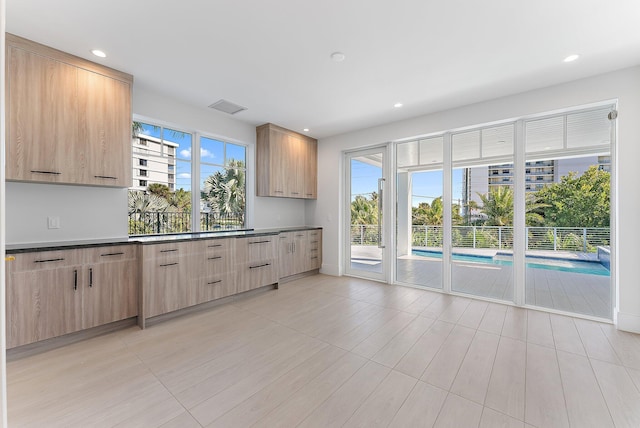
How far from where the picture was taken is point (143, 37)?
234cm

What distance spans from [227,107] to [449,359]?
410 centimetres

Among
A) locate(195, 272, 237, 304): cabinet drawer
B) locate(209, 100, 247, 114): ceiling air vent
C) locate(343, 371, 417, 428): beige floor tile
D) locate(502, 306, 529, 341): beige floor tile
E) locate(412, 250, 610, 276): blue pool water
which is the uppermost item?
locate(209, 100, 247, 114): ceiling air vent

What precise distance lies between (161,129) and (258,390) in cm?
355

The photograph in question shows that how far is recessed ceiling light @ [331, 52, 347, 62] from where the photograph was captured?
258 cm

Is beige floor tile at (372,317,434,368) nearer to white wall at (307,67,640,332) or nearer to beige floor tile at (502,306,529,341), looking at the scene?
beige floor tile at (502,306,529,341)

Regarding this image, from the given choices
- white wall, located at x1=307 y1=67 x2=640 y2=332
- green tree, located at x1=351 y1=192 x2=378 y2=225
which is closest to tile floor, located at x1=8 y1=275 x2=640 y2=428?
white wall, located at x1=307 y1=67 x2=640 y2=332

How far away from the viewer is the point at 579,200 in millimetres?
3297

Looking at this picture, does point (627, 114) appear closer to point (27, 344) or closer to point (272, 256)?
point (272, 256)

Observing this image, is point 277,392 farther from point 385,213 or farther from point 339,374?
point 385,213

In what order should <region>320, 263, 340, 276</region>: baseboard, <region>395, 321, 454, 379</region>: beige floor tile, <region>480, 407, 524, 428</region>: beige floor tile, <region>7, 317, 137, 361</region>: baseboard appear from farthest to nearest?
<region>320, 263, 340, 276</region>: baseboard
<region>7, 317, 137, 361</region>: baseboard
<region>395, 321, 454, 379</region>: beige floor tile
<region>480, 407, 524, 428</region>: beige floor tile

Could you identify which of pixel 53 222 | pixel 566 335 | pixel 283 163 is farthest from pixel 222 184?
pixel 566 335

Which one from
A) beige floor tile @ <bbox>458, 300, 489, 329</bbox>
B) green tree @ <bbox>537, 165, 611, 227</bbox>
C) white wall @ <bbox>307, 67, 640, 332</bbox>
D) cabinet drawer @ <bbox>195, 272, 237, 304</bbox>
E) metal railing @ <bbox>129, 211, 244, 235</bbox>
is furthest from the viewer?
metal railing @ <bbox>129, 211, 244, 235</bbox>

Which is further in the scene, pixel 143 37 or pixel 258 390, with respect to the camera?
pixel 143 37

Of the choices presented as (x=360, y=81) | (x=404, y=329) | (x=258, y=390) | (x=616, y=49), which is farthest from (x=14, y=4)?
(x=616, y=49)
